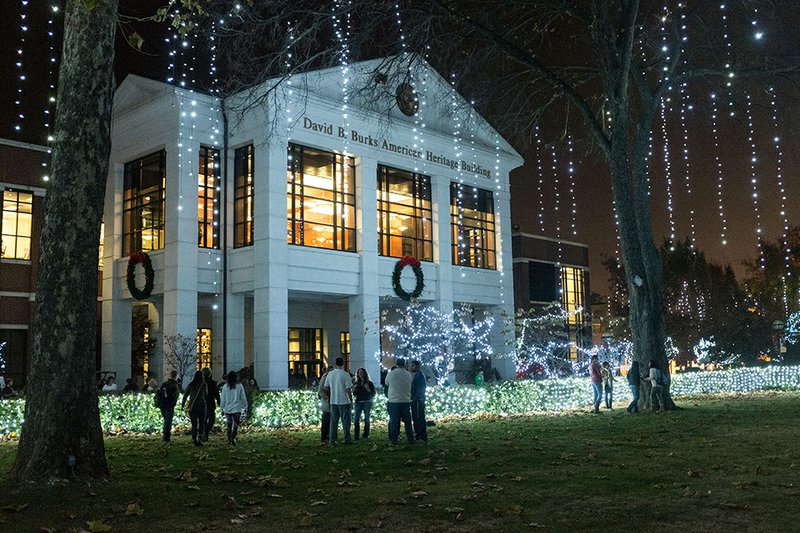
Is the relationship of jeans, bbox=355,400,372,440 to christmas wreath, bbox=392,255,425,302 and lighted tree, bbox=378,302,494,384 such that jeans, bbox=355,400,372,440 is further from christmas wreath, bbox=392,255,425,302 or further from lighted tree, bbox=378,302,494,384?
christmas wreath, bbox=392,255,425,302

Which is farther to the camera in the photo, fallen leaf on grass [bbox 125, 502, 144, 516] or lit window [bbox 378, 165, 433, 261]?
lit window [bbox 378, 165, 433, 261]

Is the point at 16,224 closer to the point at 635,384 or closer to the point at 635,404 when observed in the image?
the point at 635,384

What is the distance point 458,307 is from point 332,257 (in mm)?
8176

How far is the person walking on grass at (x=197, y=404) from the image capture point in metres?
17.1

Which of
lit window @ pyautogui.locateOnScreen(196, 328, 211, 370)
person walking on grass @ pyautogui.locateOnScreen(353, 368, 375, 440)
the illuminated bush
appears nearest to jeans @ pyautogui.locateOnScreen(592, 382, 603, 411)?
the illuminated bush

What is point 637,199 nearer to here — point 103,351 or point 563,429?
point 563,429

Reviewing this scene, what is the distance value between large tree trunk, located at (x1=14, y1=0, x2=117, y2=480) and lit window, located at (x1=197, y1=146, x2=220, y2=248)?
18.2m

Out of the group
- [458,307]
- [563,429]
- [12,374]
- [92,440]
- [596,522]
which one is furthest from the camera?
[458,307]

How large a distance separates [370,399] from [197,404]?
12.0ft

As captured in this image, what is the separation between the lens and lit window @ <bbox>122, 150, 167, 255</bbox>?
30547 millimetres

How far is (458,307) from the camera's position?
36.3 m

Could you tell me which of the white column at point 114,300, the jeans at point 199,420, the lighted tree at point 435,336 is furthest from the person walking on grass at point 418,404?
the white column at point 114,300

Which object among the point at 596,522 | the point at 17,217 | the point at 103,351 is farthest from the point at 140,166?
the point at 596,522

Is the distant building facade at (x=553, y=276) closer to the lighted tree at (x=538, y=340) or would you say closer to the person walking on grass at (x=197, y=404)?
the lighted tree at (x=538, y=340)
